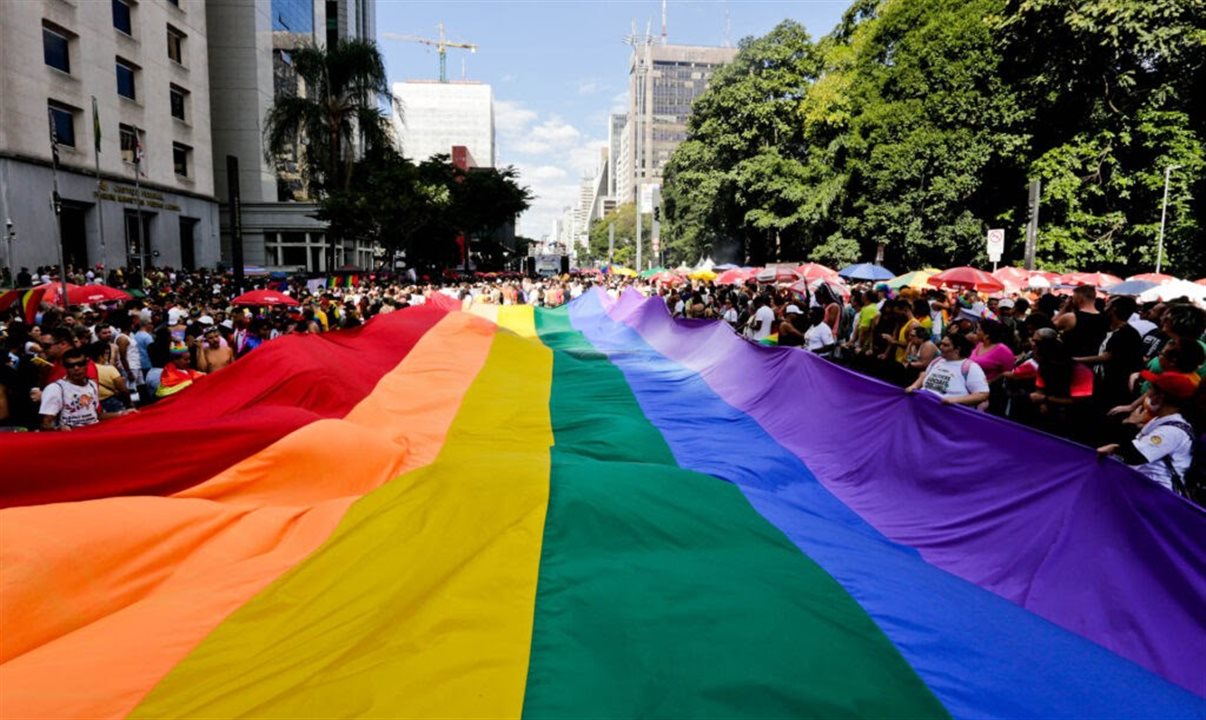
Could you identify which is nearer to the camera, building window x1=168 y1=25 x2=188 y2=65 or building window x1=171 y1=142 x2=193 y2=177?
building window x1=168 y1=25 x2=188 y2=65

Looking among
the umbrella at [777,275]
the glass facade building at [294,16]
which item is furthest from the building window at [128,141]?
the umbrella at [777,275]

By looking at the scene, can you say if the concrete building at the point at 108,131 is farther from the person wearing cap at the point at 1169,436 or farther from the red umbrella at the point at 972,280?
the person wearing cap at the point at 1169,436

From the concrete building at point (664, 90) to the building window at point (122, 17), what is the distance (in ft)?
429

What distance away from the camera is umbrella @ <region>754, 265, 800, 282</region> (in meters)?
28.4

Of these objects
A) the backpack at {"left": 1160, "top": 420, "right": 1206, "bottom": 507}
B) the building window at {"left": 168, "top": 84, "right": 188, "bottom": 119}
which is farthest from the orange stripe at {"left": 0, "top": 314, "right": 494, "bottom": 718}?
the building window at {"left": 168, "top": 84, "right": 188, "bottom": 119}

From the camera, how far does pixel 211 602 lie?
12.9 ft

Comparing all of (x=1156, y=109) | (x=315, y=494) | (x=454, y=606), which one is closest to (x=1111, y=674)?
(x=454, y=606)

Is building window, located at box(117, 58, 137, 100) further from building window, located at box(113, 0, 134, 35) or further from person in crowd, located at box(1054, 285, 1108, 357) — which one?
person in crowd, located at box(1054, 285, 1108, 357)

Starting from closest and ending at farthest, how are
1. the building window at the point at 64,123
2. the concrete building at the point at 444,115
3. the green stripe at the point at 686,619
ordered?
1. the green stripe at the point at 686,619
2. the building window at the point at 64,123
3. the concrete building at the point at 444,115

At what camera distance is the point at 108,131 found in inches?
1369

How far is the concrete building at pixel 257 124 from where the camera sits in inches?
1955

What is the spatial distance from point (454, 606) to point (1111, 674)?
3488 mm

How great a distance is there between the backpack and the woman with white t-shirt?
73.5 inches

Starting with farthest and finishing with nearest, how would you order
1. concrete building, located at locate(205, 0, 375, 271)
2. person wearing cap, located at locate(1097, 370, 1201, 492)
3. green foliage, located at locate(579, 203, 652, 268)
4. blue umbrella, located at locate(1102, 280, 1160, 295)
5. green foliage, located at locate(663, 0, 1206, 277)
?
green foliage, located at locate(579, 203, 652, 268)
concrete building, located at locate(205, 0, 375, 271)
green foliage, located at locate(663, 0, 1206, 277)
blue umbrella, located at locate(1102, 280, 1160, 295)
person wearing cap, located at locate(1097, 370, 1201, 492)
